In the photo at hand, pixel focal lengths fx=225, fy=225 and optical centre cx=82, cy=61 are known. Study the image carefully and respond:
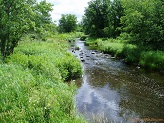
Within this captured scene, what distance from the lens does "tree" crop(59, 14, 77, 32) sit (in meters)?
137

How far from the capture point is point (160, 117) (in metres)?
14.1

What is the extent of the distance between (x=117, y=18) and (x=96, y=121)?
196ft

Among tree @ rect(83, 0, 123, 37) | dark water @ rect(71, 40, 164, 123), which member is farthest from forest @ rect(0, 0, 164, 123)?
tree @ rect(83, 0, 123, 37)

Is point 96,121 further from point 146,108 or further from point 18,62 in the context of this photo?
point 18,62

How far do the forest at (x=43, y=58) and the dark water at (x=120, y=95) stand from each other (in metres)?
1.81

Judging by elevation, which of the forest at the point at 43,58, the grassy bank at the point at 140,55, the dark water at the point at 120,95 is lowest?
the dark water at the point at 120,95

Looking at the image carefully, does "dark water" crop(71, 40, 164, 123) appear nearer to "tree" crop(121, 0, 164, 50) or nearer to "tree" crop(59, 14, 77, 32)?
"tree" crop(121, 0, 164, 50)

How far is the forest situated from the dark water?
1.81m

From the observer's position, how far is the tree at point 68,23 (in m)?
137

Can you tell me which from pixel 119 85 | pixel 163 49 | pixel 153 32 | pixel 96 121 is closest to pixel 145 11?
pixel 153 32

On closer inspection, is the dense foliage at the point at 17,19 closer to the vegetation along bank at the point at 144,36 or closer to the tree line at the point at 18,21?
the tree line at the point at 18,21

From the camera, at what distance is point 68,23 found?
450 feet

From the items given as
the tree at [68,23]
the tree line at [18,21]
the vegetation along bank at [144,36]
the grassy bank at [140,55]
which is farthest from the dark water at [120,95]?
the tree at [68,23]

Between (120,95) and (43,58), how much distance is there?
7.60 meters
